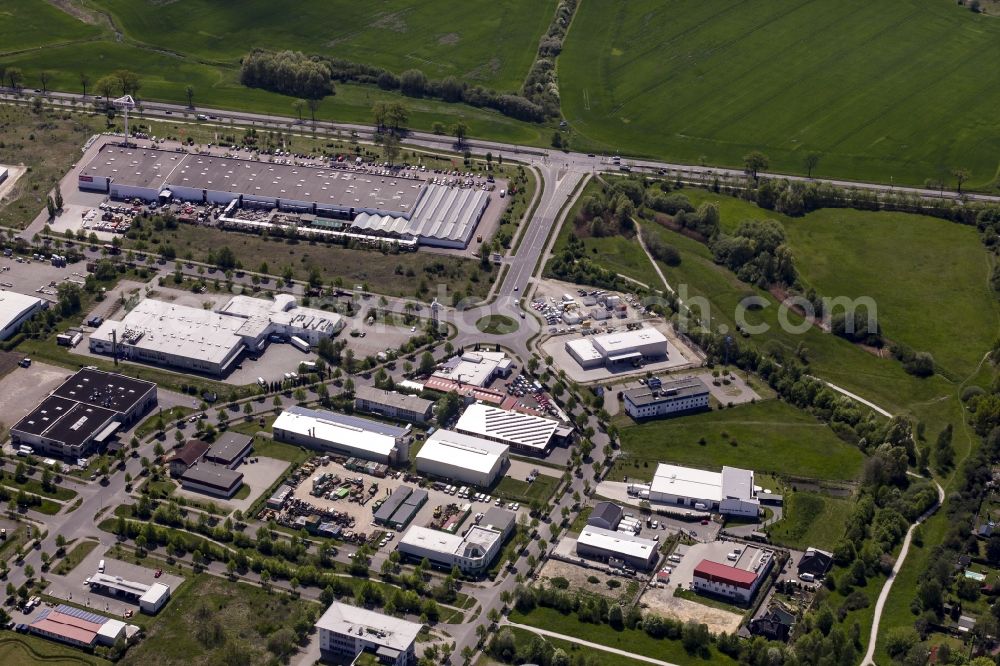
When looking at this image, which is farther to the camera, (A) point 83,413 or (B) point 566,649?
(A) point 83,413

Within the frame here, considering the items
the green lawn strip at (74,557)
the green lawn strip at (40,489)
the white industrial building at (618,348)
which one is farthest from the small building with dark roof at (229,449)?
the white industrial building at (618,348)

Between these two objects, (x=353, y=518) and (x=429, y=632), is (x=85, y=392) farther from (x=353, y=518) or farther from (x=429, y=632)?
(x=429, y=632)

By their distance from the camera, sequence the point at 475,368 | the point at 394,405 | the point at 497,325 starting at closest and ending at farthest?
the point at 394,405 → the point at 475,368 → the point at 497,325

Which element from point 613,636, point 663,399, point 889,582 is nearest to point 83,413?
point 663,399

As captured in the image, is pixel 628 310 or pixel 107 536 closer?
pixel 107 536

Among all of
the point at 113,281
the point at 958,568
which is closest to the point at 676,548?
the point at 958,568

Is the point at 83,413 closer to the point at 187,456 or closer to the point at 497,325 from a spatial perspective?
the point at 187,456

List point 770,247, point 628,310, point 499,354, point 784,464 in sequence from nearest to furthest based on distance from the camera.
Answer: point 784,464, point 499,354, point 628,310, point 770,247
